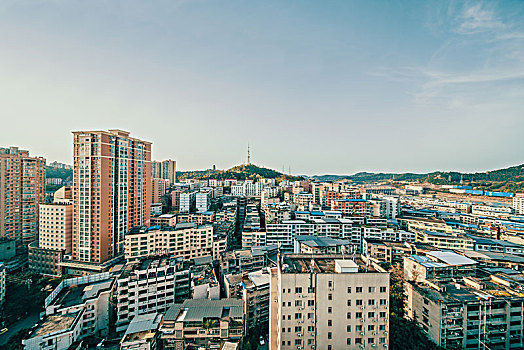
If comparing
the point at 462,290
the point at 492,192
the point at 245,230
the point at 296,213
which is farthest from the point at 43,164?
the point at 492,192

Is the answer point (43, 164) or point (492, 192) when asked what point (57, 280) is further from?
point (492, 192)

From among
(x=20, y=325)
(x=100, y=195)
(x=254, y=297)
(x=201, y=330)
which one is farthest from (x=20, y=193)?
(x=254, y=297)

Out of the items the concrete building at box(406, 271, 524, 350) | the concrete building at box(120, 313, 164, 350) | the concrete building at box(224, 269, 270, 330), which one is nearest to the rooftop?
the concrete building at box(224, 269, 270, 330)

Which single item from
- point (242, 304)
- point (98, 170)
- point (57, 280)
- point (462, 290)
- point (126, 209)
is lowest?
point (57, 280)

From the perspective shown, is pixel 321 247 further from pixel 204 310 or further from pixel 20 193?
pixel 20 193

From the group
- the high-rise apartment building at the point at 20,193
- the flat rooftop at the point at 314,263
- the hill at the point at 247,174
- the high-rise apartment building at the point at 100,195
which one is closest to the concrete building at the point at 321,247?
the flat rooftop at the point at 314,263

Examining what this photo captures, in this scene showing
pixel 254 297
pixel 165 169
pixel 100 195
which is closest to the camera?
pixel 254 297
